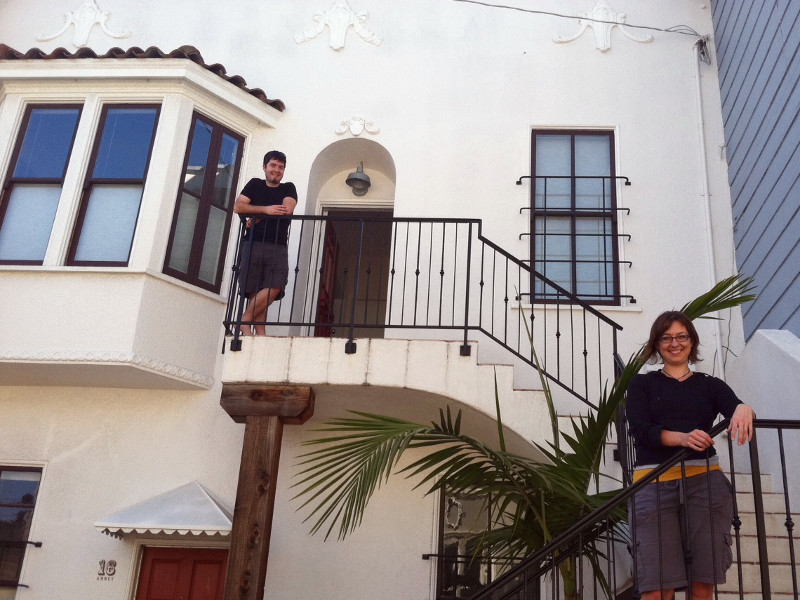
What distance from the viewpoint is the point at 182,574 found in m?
7.79

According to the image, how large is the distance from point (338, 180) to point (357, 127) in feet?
2.68

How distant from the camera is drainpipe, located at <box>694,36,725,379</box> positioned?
313 inches

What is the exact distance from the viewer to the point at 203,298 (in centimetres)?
812

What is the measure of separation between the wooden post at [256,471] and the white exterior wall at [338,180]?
29.1 inches

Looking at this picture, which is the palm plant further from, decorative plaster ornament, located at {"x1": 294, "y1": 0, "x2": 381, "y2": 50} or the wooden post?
decorative plaster ornament, located at {"x1": 294, "y1": 0, "x2": 381, "y2": 50}

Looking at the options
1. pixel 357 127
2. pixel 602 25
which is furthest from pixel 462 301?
pixel 602 25

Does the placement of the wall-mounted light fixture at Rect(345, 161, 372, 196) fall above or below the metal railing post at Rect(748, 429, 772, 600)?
above

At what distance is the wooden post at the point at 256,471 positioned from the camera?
642 cm

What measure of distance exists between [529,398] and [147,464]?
364 centimetres

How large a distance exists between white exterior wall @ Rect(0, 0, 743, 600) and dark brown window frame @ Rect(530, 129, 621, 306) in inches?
3.7

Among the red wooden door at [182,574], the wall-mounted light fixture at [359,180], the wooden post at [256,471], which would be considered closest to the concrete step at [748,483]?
the wooden post at [256,471]

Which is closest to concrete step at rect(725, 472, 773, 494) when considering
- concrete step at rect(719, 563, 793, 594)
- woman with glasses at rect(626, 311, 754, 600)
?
concrete step at rect(719, 563, 793, 594)

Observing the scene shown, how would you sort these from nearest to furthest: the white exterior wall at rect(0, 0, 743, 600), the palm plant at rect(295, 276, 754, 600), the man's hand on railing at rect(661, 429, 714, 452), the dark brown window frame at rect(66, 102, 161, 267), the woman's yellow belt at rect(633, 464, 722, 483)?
1. the man's hand on railing at rect(661, 429, 714, 452)
2. the woman's yellow belt at rect(633, 464, 722, 483)
3. the palm plant at rect(295, 276, 754, 600)
4. the white exterior wall at rect(0, 0, 743, 600)
5. the dark brown window frame at rect(66, 102, 161, 267)

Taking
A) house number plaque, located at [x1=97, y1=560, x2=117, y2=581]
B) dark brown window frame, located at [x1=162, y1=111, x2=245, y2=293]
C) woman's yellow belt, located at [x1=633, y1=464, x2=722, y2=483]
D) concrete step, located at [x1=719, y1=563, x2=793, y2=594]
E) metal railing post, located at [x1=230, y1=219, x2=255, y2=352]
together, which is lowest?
house number plaque, located at [x1=97, y1=560, x2=117, y2=581]
